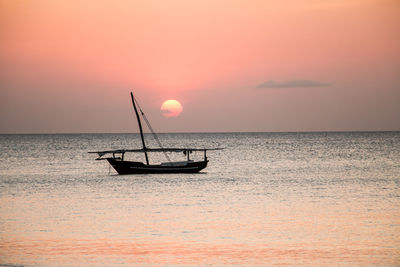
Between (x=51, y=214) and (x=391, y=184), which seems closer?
(x=51, y=214)

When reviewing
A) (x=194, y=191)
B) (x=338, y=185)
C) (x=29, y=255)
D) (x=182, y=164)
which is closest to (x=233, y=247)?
(x=29, y=255)

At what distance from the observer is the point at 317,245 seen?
81.1 ft

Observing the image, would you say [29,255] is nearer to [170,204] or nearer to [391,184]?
[170,204]

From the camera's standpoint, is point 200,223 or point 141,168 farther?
point 141,168

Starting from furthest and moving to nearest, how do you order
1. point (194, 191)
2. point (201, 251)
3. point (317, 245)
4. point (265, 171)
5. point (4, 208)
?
point (265, 171) < point (194, 191) < point (4, 208) < point (317, 245) < point (201, 251)

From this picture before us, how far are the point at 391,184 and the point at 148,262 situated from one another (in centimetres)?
3500

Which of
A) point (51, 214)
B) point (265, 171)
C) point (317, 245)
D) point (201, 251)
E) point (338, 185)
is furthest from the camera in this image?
point (265, 171)

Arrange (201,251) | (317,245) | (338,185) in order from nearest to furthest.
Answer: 1. (201,251)
2. (317,245)
3. (338,185)

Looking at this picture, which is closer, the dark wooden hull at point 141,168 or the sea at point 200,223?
the sea at point 200,223

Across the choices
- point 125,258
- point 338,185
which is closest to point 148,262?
point 125,258

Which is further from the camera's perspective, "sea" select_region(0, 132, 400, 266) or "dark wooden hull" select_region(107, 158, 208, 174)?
"dark wooden hull" select_region(107, 158, 208, 174)

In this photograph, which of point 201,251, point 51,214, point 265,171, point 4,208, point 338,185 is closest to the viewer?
point 201,251

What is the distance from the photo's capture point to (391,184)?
5169 cm

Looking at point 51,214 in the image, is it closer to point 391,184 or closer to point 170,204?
point 170,204
